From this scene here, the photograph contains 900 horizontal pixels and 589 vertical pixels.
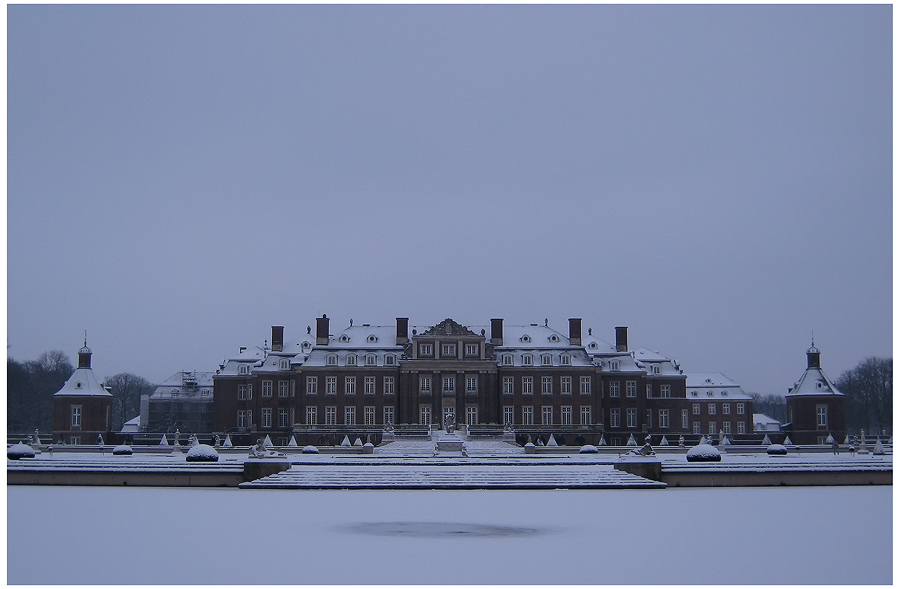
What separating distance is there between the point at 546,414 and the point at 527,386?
2.50 m

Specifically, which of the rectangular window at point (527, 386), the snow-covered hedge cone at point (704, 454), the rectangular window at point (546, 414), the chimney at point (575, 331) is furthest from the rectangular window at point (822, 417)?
the snow-covered hedge cone at point (704, 454)

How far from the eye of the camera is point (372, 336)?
77.7 m

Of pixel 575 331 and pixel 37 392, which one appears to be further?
pixel 37 392

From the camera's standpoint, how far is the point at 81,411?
74812 mm

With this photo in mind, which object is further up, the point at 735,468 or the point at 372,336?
the point at 372,336

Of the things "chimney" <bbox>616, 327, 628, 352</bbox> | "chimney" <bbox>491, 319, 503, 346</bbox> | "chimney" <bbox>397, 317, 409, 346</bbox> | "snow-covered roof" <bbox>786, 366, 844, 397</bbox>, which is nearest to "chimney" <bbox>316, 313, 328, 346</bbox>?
"chimney" <bbox>397, 317, 409, 346</bbox>

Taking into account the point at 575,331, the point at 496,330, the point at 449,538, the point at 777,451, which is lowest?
the point at 777,451

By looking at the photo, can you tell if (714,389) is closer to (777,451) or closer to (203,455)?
(777,451)

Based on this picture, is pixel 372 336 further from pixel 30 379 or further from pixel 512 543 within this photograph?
pixel 512 543

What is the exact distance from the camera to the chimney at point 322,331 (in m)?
77.8

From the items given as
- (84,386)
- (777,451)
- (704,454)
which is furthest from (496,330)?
(704,454)

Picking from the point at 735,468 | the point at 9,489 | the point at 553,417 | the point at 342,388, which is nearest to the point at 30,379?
the point at 342,388

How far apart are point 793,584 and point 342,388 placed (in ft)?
209

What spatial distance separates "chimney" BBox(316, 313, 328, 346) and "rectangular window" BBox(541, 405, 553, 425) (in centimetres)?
1729
